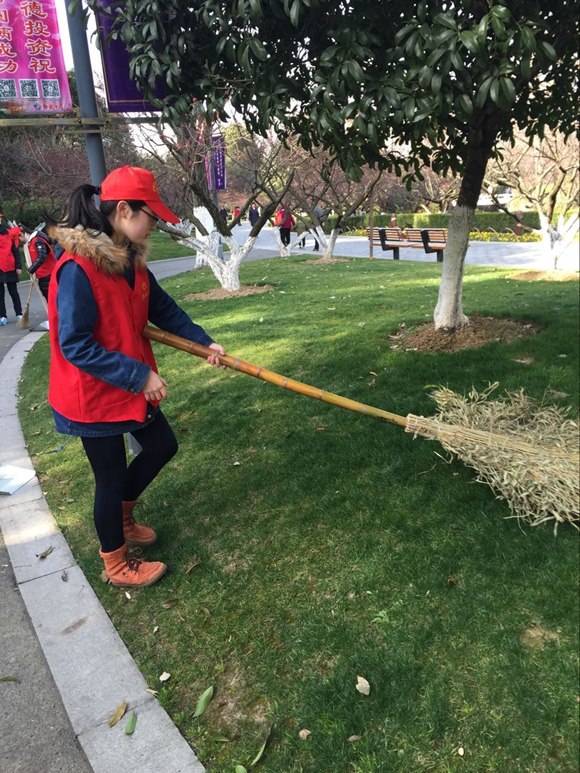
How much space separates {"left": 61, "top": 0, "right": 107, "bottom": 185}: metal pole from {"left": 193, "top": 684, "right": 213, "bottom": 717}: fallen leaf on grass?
2.83 meters

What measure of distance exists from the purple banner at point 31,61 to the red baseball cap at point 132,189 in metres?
1.87

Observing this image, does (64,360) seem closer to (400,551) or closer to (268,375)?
(268,375)

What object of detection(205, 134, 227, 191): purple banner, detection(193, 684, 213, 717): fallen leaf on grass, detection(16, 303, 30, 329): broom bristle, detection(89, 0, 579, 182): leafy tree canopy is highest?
detection(205, 134, 227, 191): purple banner

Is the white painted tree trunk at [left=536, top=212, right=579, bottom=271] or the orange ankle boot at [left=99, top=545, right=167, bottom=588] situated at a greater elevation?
the white painted tree trunk at [left=536, top=212, right=579, bottom=271]

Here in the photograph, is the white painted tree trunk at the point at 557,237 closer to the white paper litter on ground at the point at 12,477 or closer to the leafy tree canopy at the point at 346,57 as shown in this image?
the leafy tree canopy at the point at 346,57

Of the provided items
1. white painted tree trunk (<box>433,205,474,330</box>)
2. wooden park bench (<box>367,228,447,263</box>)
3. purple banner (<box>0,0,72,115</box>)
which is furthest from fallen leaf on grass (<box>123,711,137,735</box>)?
wooden park bench (<box>367,228,447,263</box>)

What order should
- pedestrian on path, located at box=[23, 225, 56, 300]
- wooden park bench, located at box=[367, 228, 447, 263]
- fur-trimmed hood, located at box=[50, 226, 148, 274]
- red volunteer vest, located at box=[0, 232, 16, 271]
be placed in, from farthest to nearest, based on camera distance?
wooden park bench, located at box=[367, 228, 447, 263] < red volunteer vest, located at box=[0, 232, 16, 271] < pedestrian on path, located at box=[23, 225, 56, 300] < fur-trimmed hood, located at box=[50, 226, 148, 274]

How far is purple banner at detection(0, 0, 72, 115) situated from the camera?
Answer: 3.53m

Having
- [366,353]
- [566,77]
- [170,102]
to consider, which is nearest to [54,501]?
[170,102]

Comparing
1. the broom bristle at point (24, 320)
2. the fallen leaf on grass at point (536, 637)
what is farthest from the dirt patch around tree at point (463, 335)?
the broom bristle at point (24, 320)

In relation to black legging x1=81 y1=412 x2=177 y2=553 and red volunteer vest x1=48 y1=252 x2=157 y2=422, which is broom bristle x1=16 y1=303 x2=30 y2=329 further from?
red volunteer vest x1=48 y1=252 x2=157 y2=422

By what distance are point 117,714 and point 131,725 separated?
90 millimetres

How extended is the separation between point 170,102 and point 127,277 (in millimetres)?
1407

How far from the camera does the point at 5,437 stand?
480 cm
